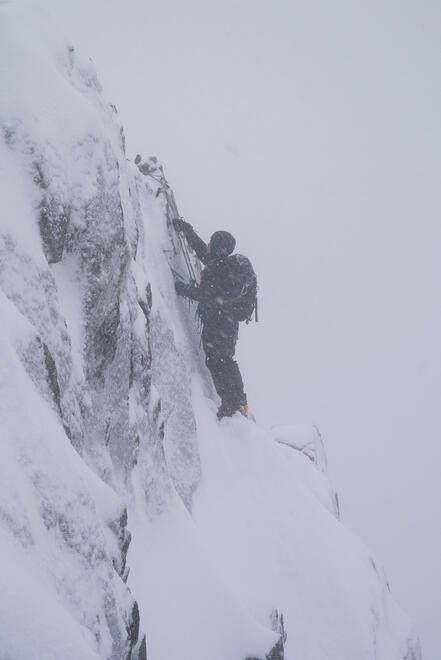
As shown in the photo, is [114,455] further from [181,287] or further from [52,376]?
[181,287]

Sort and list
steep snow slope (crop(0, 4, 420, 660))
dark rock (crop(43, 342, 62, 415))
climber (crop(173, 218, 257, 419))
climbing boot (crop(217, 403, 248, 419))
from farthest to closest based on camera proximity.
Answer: climbing boot (crop(217, 403, 248, 419)), climber (crop(173, 218, 257, 419)), dark rock (crop(43, 342, 62, 415)), steep snow slope (crop(0, 4, 420, 660))

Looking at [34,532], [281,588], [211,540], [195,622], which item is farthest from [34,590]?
[281,588]

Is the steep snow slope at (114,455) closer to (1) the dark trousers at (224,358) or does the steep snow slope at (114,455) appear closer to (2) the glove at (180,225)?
(2) the glove at (180,225)

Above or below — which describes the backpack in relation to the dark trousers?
above

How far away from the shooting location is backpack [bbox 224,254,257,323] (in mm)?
9539

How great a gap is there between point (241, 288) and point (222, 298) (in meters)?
0.46

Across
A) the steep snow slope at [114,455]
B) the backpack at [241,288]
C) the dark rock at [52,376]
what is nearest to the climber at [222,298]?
the backpack at [241,288]

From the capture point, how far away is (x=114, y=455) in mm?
5805

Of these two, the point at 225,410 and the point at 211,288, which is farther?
the point at 225,410

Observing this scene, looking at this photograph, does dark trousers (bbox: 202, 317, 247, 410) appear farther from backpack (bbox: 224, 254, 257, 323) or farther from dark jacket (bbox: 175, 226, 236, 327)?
backpack (bbox: 224, 254, 257, 323)

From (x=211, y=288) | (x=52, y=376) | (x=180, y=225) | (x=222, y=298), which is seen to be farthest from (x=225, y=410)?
(x=52, y=376)

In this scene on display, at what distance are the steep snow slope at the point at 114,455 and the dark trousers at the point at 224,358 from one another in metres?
0.52

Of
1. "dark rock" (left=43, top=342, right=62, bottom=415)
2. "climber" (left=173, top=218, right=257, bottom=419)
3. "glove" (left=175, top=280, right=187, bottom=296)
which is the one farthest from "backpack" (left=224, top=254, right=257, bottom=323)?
"dark rock" (left=43, top=342, right=62, bottom=415)

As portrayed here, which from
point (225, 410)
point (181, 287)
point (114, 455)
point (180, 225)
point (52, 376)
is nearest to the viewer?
point (52, 376)
